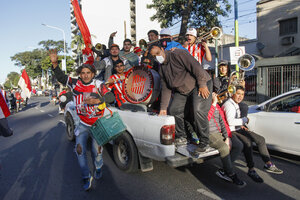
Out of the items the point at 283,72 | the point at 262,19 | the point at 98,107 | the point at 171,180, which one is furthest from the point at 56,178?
the point at 262,19

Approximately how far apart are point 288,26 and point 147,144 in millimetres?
20531

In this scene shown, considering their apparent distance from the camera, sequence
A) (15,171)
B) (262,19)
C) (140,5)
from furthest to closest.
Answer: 1. (140,5)
2. (262,19)
3. (15,171)

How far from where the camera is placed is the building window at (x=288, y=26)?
19.2m

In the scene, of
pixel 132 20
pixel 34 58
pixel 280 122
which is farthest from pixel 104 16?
pixel 280 122

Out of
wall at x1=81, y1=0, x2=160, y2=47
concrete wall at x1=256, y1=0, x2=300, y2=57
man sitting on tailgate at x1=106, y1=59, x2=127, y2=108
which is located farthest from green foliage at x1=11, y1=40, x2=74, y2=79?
man sitting on tailgate at x1=106, y1=59, x2=127, y2=108

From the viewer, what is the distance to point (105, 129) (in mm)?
3566

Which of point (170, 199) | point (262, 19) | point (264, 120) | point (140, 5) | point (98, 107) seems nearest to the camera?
point (170, 199)

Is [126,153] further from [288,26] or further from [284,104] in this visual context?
[288,26]

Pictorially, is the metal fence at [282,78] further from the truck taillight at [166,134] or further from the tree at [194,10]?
the truck taillight at [166,134]

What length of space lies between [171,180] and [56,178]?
2006 millimetres

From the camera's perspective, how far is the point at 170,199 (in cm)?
334

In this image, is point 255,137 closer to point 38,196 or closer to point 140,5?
point 38,196

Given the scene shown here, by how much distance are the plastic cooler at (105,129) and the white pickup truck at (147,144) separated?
357 mm

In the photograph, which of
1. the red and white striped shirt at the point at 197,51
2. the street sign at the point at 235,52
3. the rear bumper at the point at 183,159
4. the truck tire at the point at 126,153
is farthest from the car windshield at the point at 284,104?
the street sign at the point at 235,52
